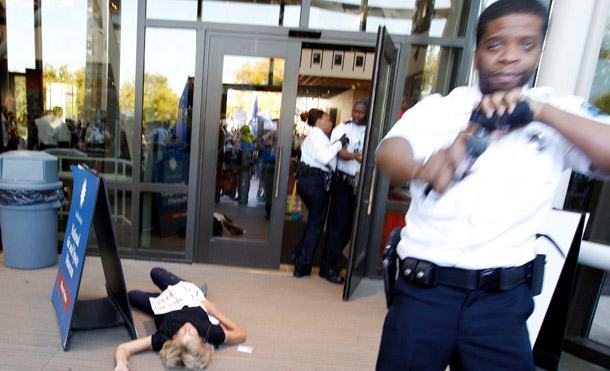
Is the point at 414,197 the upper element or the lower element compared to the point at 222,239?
upper

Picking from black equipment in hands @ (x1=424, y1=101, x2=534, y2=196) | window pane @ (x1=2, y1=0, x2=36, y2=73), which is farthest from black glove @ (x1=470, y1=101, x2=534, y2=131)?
window pane @ (x1=2, y1=0, x2=36, y2=73)

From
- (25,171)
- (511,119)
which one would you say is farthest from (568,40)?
(25,171)

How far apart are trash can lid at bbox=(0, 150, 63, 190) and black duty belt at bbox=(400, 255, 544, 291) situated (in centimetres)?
349

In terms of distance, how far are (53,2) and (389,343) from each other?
15.0 feet

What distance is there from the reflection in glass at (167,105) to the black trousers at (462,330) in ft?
10.5

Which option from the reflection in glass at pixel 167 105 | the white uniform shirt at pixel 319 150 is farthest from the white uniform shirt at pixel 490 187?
the reflection in glass at pixel 167 105

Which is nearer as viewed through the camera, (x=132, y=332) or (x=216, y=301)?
(x=132, y=332)

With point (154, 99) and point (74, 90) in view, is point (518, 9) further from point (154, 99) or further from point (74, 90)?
point (74, 90)

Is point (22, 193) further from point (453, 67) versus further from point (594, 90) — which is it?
point (594, 90)

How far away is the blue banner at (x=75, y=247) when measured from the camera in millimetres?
2298

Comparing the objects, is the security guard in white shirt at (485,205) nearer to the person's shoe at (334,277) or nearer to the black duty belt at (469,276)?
the black duty belt at (469,276)

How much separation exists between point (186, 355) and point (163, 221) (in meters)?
2.20

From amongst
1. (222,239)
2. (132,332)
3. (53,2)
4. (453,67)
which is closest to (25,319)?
(132,332)

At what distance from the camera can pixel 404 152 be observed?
1108 millimetres
